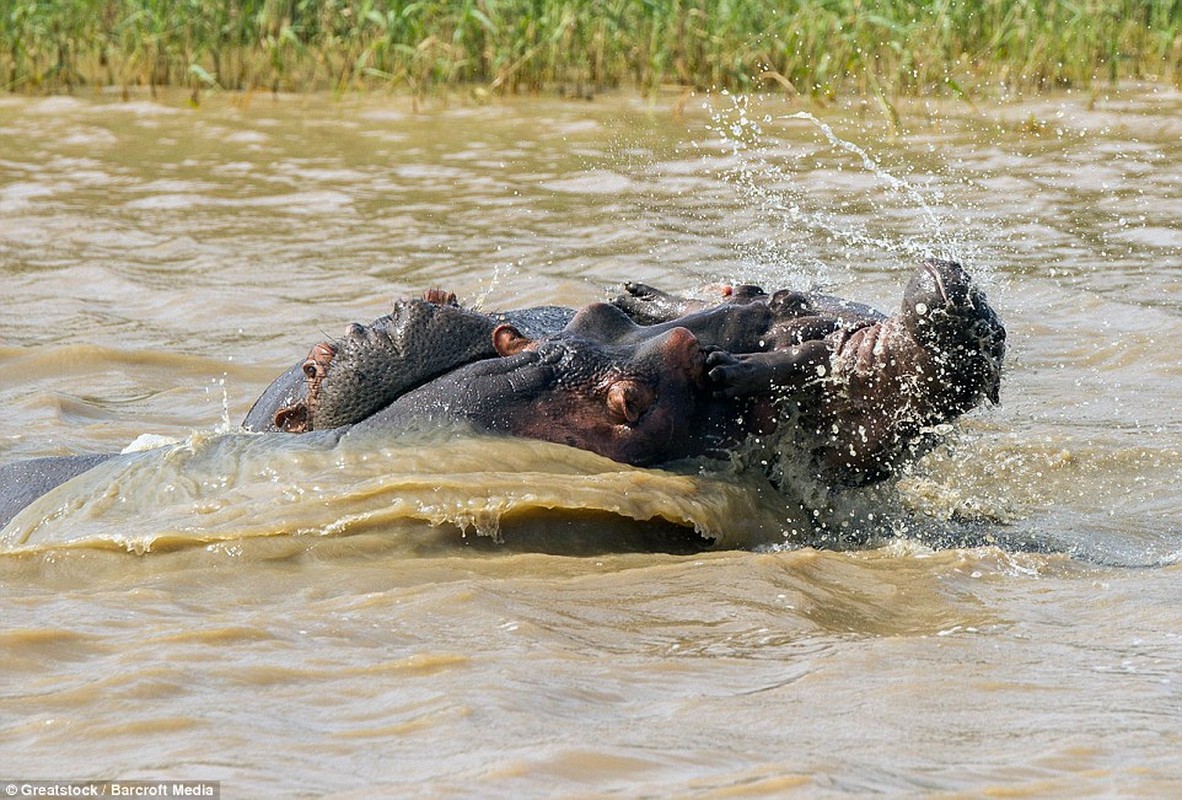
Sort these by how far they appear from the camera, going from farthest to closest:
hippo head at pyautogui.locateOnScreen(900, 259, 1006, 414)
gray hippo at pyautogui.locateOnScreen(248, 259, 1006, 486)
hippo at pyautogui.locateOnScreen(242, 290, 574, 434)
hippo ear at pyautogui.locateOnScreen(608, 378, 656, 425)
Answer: hippo at pyautogui.locateOnScreen(242, 290, 574, 434) < hippo ear at pyautogui.locateOnScreen(608, 378, 656, 425) < gray hippo at pyautogui.locateOnScreen(248, 259, 1006, 486) < hippo head at pyautogui.locateOnScreen(900, 259, 1006, 414)

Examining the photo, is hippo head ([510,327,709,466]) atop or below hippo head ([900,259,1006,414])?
below

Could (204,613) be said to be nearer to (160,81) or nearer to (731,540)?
(731,540)

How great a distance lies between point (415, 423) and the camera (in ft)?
13.6

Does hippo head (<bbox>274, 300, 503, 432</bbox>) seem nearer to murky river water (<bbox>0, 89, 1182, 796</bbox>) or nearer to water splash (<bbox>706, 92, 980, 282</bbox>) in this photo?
murky river water (<bbox>0, 89, 1182, 796</bbox>)

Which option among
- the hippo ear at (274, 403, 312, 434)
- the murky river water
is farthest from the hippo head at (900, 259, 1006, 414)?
the hippo ear at (274, 403, 312, 434)

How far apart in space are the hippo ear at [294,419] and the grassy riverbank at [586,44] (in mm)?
9125

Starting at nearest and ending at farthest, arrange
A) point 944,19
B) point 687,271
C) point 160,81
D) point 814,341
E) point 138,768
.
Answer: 1. point 138,768
2. point 814,341
3. point 687,271
4. point 944,19
5. point 160,81

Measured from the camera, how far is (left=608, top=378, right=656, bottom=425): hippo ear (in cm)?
404

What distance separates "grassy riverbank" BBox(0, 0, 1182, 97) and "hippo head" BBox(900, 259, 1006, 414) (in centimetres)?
935

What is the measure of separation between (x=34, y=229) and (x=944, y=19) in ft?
22.6

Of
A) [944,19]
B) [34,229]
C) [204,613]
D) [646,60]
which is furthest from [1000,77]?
[204,613]

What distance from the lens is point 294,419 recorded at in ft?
14.9

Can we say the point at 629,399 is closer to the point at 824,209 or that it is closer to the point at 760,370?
the point at 760,370

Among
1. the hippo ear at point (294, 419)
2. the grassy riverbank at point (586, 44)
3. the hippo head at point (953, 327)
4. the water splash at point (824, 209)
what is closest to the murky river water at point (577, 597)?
the hippo ear at point (294, 419)
